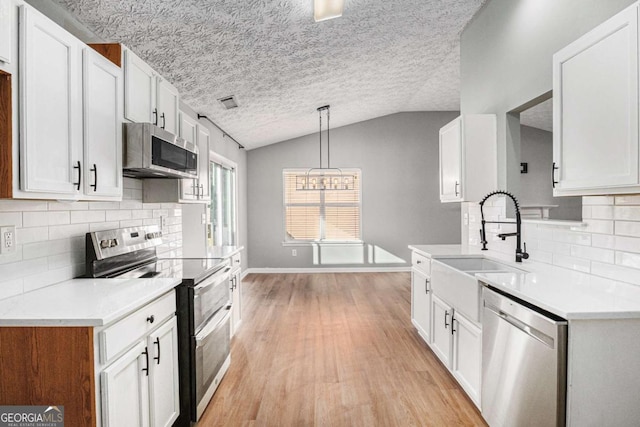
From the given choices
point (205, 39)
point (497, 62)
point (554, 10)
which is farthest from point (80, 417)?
point (497, 62)

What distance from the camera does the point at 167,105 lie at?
2746mm

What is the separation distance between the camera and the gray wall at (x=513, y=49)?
2306 mm

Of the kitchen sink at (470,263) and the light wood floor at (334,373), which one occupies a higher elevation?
the kitchen sink at (470,263)

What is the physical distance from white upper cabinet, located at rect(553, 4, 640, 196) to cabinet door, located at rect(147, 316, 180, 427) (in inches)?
85.0

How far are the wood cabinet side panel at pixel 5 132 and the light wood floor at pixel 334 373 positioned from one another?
1716 millimetres

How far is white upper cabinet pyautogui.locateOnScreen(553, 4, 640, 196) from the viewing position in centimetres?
152

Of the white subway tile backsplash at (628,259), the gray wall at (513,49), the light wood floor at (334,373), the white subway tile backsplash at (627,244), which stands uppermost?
the gray wall at (513,49)

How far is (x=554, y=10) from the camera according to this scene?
2.47 m

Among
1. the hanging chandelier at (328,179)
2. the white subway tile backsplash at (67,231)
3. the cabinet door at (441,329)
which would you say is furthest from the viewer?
the hanging chandelier at (328,179)

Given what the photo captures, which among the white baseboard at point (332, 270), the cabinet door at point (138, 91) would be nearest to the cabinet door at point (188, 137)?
the cabinet door at point (138, 91)

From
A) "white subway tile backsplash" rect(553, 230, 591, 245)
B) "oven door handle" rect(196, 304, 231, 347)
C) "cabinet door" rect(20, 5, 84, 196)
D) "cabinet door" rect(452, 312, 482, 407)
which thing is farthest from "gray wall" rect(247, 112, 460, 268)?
"cabinet door" rect(20, 5, 84, 196)

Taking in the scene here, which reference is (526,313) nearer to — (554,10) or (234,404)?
(234,404)

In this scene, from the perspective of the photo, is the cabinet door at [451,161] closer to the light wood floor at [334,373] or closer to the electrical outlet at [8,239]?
the light wood floor at [334,373]

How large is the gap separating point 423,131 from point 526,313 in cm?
603
